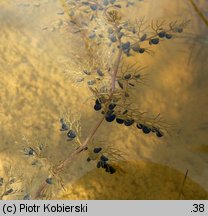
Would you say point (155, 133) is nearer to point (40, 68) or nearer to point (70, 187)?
point (70, 187)

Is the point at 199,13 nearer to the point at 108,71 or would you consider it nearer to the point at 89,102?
the point at 108,71

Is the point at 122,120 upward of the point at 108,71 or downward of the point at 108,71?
downward

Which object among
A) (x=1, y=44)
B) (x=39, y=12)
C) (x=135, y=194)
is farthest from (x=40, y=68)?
(x=135, y=194)

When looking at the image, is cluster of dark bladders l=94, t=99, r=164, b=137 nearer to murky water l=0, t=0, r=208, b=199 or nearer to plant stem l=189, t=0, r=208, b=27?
murky water l=0, t=0, r=208, b=199

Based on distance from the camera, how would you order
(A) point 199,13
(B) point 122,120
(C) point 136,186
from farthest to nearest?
(A) point 199,13
(B) point 122,120
(C) point 136,186

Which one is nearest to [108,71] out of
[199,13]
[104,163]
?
[104,163]
